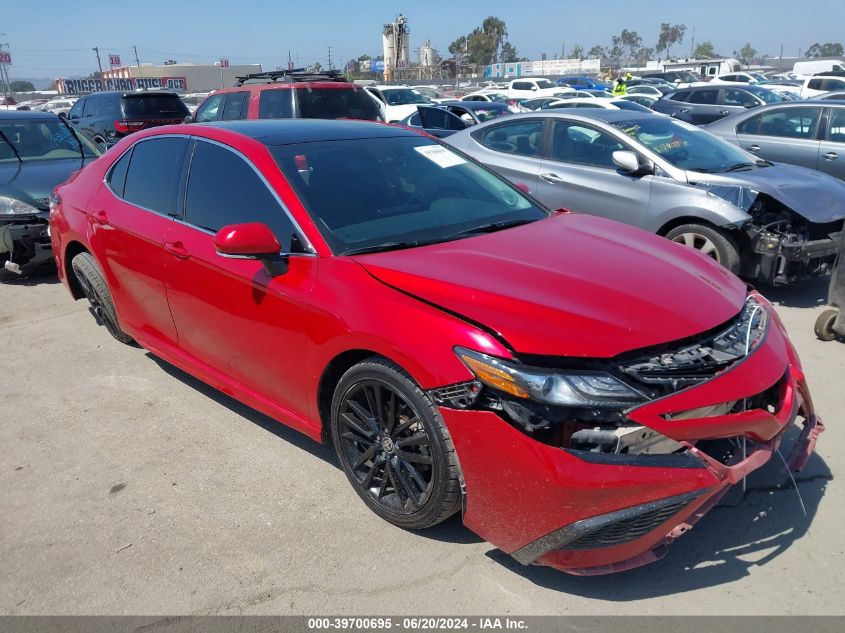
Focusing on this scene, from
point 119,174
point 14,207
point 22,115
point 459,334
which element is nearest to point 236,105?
point 22,115

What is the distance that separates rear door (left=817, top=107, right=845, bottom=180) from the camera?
9000 mm

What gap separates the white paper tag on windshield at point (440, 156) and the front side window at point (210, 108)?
764 centimetres

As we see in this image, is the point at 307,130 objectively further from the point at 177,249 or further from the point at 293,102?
the point at 293,102

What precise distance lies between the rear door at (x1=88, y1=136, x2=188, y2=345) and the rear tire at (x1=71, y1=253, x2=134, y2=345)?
0.19 meters

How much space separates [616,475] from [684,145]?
5.17m

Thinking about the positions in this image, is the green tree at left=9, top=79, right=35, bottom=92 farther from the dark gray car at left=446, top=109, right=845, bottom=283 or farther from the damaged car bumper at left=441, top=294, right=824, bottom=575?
the damaged car bumper at left=441, top=294, right=824, bottom=575

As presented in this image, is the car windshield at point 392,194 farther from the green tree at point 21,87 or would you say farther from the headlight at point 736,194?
the green tree at point 21,87

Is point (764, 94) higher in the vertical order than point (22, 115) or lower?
lower

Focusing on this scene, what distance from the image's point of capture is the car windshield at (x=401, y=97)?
72.8 feet

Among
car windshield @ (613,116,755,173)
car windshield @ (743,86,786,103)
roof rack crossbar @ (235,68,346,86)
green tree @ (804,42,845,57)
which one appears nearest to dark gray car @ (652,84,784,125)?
car windshield @ (743,86,786,103)

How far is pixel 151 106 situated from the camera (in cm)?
1623

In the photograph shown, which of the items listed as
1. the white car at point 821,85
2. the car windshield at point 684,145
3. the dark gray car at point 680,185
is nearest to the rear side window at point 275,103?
the dark gray car at point 680,185

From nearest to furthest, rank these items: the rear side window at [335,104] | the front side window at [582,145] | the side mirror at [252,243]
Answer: the side mirror at [252,243], the front side window at [582,145], the rear side window at [335,104]

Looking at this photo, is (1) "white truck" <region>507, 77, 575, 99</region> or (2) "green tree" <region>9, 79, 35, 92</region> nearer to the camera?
(1) "white truck" <region>507, 77, 575, 99</region>
